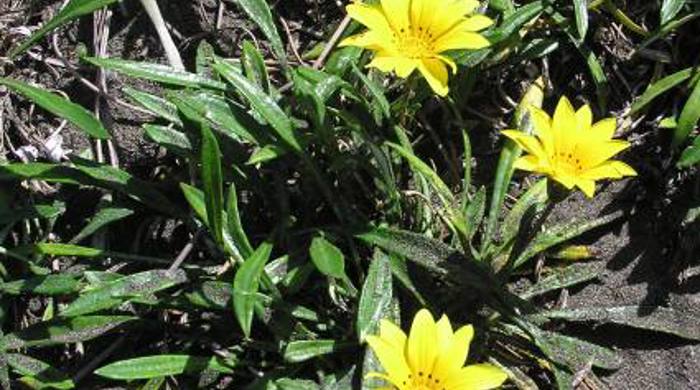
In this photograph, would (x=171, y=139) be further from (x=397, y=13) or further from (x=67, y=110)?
(x=397, y=13)

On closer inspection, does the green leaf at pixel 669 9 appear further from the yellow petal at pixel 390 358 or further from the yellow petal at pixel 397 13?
the yellow petal at pixel 390 358

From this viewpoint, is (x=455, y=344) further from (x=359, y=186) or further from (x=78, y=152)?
(x=78, y=152)

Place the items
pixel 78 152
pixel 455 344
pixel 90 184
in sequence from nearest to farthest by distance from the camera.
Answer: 1. pixel 455 344
2. pixel 90 184
3. pixel 78 152

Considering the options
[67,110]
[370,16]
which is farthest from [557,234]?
[67,110]

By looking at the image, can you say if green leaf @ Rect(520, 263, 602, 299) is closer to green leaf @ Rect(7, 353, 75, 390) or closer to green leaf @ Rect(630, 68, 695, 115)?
green leaf @ Rect(630, 68, 695, 115)

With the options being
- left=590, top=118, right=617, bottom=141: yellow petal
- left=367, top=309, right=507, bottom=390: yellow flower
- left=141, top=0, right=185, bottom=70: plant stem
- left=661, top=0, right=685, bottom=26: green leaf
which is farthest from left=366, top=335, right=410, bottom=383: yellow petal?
left=661, top=0, right=685, bottom=26: green leaf

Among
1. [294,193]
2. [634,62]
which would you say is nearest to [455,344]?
[294,193]
